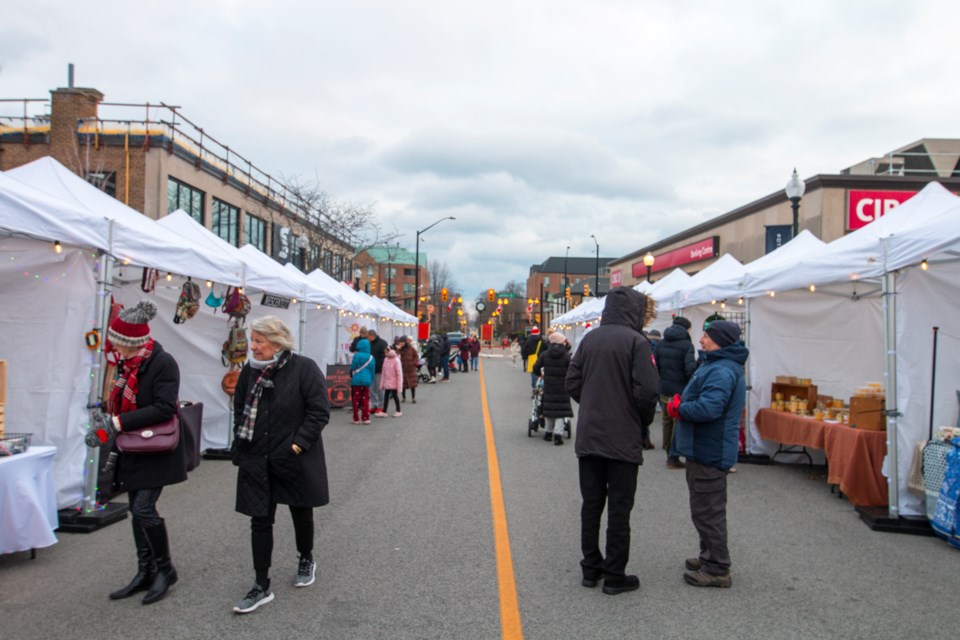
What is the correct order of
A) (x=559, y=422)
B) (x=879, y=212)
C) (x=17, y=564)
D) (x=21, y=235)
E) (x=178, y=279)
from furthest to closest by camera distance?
(x=879, y=212)
(x=559, y=422)
(x=178, y=279)
(x=21, y=235)
(x=17, y=564)

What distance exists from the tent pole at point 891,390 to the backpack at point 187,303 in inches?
325

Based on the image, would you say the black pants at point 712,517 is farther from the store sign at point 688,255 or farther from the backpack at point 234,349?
the store sign at point 688,255

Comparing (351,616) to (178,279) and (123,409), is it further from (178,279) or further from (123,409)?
(178,279)

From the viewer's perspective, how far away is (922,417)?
6574mm

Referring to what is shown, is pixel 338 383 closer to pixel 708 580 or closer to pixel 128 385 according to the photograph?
pixel 128 385

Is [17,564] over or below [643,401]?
below

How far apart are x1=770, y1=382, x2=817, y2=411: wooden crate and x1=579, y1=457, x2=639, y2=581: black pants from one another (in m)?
5.70

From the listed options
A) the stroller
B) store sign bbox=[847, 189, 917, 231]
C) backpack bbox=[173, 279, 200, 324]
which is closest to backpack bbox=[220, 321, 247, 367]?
backpack bbox=[173, 279, 200, 324]

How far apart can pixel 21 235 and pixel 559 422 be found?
26.0 ft

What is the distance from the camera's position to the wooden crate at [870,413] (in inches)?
283

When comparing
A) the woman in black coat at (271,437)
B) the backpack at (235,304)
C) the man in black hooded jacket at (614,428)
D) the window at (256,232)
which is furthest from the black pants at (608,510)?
the window at (256,232)

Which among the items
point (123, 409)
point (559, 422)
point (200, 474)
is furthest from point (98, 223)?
point (559, 422)

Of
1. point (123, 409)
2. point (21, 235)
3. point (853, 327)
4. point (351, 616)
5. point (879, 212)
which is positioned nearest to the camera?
point (351, 616)

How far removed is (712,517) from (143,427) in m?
4.00
